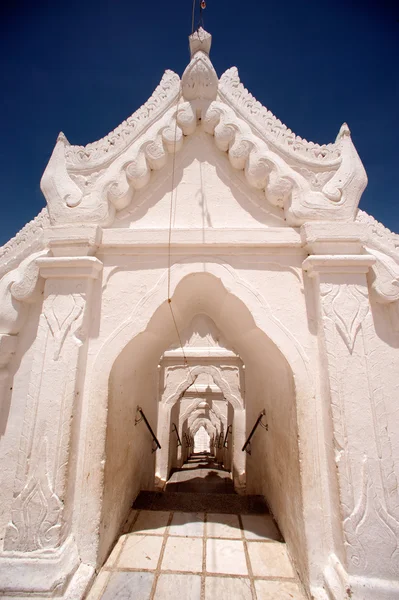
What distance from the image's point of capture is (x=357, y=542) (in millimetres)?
1893

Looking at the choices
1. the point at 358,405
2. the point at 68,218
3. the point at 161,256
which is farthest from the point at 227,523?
the point at 68,218

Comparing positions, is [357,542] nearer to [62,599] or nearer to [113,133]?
[62,599]

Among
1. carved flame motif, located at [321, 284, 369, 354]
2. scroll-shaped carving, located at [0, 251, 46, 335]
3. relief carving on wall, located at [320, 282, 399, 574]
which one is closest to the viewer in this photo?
relief carving on wall, located at [320, 282, 399, 574]

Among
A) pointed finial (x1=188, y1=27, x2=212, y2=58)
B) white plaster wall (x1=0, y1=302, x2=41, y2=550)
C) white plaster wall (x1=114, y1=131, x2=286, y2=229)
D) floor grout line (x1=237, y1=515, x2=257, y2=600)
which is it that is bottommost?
floor grout line (x1=237, y1=515, x2=257, y2=600)

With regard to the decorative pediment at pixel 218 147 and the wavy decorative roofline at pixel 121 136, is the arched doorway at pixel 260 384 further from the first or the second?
the wavy decorative roofline at pixel 121 136

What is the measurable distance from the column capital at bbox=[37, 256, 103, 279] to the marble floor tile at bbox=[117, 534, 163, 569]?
7.98ft

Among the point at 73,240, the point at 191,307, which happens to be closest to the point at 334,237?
the point at 191,307

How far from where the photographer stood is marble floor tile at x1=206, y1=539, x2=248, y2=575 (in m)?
2.33

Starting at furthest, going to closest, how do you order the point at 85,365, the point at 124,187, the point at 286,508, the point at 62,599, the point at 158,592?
the point at 124,187 < the point at 286,508 < the point at 85,365 < the point at 158,592 < the point at 62,599

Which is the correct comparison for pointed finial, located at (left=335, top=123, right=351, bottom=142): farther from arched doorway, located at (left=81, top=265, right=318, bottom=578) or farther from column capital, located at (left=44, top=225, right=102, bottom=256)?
column capital, located at (left=44, top=225, right=102, bottom=256)

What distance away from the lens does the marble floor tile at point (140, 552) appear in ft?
7.66

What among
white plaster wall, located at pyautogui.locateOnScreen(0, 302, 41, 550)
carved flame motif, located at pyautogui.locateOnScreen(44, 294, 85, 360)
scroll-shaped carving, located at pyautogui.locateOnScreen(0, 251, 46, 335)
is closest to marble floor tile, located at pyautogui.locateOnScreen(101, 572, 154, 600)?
white plaster wall, located at pyautogui.locateOnScreen(0, 302, 41, 550)

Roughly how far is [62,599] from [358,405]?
7.93ft

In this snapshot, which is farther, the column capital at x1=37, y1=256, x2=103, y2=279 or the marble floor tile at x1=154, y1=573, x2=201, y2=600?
the column capital at x1=37, y1=256, x2=103, y2=279
